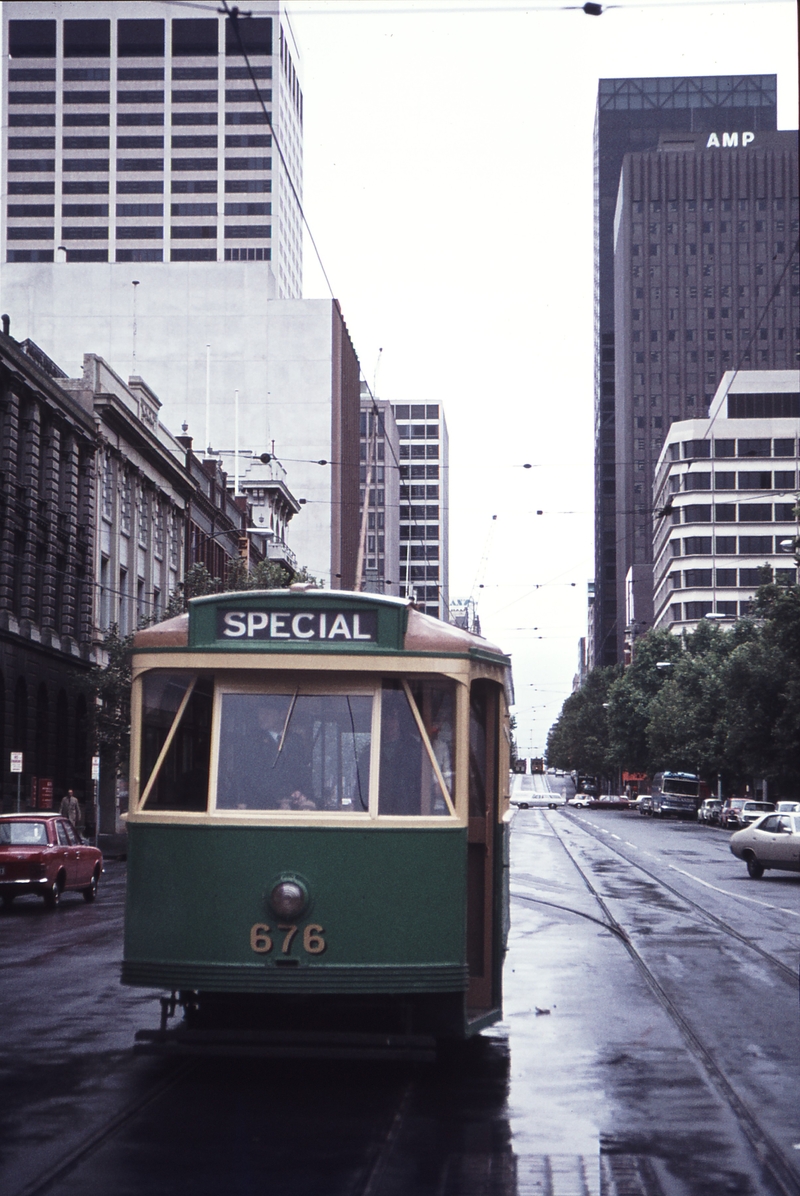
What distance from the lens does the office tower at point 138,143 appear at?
393 ft

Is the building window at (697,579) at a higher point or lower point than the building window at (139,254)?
lower

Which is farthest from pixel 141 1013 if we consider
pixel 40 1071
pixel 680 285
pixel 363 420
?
pixel 680 285

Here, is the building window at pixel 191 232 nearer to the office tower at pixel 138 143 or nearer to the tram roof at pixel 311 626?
the office tower at pixel 138 143

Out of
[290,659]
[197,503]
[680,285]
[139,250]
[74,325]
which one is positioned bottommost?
[290,659]

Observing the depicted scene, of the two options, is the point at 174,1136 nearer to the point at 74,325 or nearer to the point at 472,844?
the point at 472,844

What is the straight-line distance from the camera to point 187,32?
120 m

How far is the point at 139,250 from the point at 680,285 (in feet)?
207

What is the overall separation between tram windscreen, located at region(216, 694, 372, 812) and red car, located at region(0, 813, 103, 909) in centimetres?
1585

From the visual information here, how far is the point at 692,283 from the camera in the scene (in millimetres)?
162000

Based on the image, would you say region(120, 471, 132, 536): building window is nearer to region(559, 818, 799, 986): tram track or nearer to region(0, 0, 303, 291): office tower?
region(559, 818, 799, 986): tram track

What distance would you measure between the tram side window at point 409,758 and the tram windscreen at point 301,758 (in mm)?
110

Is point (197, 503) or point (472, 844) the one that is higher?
point (197, 503)

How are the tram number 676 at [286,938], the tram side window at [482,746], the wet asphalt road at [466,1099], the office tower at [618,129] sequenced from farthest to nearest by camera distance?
the office tower at [618,129] < the tram side window at [482,746] < the tram number 676 at [286,938] < the wet asphalt road at [466,1099]

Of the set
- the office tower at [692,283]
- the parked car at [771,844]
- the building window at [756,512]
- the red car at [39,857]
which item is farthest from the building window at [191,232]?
the red car at [39,857]
